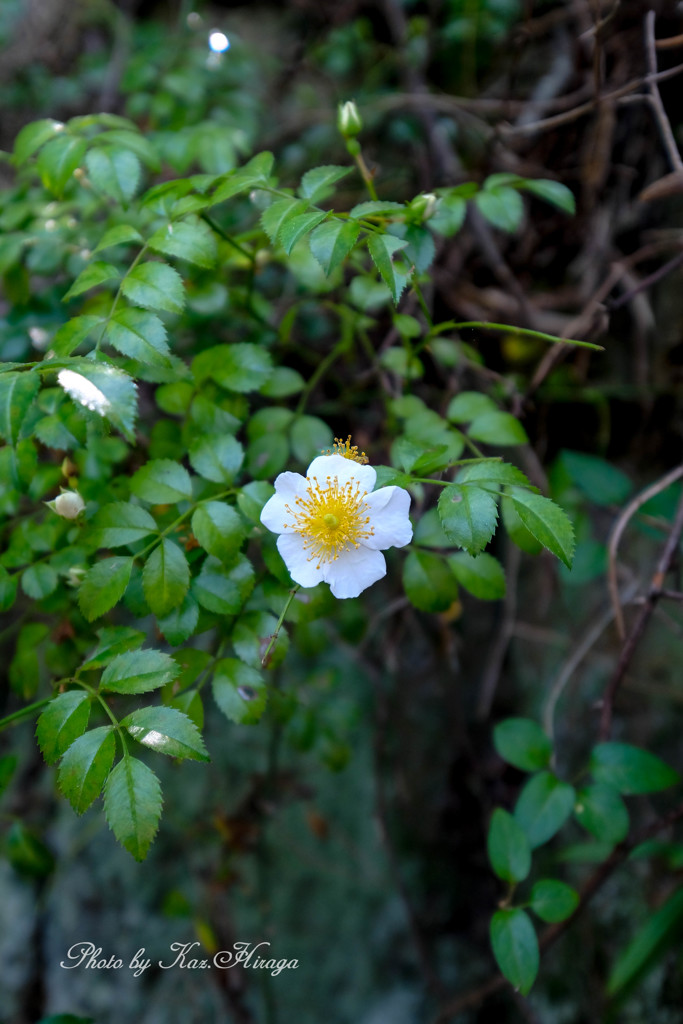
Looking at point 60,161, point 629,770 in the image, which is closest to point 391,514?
point 629,770

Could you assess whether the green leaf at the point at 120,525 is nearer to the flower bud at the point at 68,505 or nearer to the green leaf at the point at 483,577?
the flower bud at the point at 68,505

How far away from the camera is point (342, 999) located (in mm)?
1452

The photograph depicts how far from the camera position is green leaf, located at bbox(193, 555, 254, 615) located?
85 cm

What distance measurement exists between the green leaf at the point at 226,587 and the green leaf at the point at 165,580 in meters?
0.03

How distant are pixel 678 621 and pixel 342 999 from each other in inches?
43.8

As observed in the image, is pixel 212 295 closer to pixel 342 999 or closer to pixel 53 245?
pixel 53 245

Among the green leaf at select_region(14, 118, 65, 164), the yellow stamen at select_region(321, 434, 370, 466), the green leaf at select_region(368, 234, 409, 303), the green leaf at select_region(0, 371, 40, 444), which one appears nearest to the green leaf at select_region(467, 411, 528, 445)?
the yellow stamen at select_region(321, 434, 370, 466)

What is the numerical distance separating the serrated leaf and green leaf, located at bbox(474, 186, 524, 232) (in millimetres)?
876

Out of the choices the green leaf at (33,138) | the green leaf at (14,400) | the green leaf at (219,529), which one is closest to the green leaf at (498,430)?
the green leaf at (219,529)

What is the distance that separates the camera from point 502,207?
1062mm

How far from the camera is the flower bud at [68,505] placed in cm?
92

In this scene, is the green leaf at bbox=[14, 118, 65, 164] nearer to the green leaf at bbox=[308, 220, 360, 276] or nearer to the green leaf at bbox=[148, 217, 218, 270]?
the green leaf at bbox=[148, 217, 218, 270]

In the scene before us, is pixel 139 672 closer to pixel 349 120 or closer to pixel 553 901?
pixel 553 901

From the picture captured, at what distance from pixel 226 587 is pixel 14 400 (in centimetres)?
34
